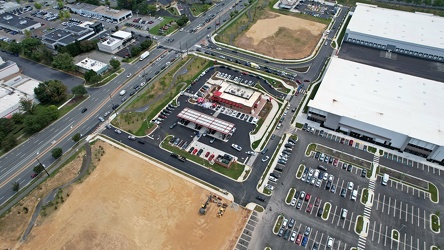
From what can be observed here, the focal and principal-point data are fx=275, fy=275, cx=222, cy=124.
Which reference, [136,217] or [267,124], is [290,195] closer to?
[267,124]

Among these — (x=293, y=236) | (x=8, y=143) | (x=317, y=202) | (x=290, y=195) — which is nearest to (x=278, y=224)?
(x=293, y=236)

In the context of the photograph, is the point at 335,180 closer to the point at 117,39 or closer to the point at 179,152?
the point at 179,152

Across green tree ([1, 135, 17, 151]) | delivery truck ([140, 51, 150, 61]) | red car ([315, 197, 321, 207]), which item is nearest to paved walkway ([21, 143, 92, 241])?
green tree ([1, 135, 17, 151])

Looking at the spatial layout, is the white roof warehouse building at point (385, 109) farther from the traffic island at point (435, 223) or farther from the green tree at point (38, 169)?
A: the green tree at point (38, 169)

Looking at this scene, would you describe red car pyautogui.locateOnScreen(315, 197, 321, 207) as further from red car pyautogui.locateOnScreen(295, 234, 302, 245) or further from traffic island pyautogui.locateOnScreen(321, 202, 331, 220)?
red car pyautogui.locateOnScreen(295, 234, 302, 245)

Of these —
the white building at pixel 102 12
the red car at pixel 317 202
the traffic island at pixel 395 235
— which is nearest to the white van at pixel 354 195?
the red car at pixel 317 202
